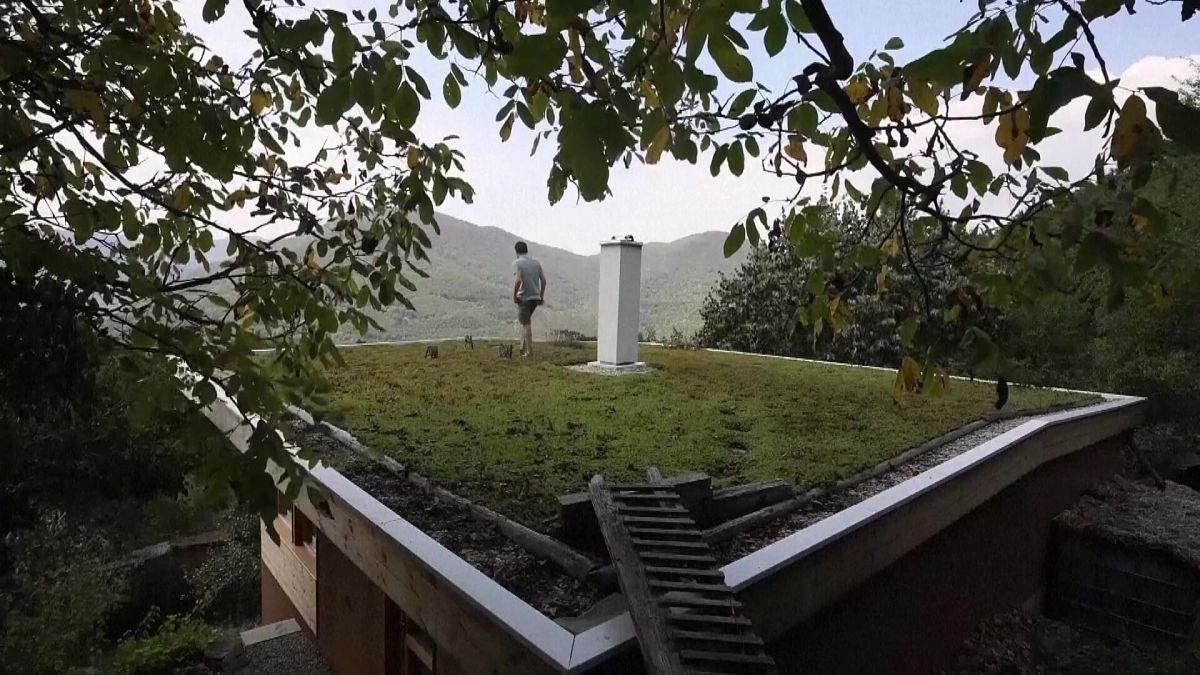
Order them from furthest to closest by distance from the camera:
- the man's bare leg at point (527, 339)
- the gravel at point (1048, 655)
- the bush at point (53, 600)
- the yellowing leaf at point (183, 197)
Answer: the man's bare leg at point (527, 339) → the bush at point (53, 600) → the gravel at point (1048, 655) → the yellowing leaf at point (183, 197)

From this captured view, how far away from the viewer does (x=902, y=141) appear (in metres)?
1.73

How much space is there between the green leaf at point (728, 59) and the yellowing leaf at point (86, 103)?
5.59 ft

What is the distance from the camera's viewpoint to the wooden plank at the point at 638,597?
5.57 ft

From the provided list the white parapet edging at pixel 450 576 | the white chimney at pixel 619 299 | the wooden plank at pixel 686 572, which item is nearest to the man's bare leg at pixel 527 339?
the white chimney at pixel 619 299

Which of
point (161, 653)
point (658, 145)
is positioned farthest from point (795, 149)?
point (161, 653)

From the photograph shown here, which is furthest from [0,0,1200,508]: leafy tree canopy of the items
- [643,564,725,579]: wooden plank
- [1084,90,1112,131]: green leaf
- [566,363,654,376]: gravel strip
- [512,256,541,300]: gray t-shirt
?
[512,256,541,300]: gray t-shirt

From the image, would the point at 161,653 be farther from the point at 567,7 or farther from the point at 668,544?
the point at 567,7

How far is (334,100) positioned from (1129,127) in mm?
1367

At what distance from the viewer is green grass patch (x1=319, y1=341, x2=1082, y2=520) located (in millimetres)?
3385

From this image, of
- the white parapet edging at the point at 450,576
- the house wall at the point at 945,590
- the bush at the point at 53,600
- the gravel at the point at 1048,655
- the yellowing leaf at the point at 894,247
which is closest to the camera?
the white parapet edging at the point at 450,576

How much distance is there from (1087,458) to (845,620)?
4161 mm

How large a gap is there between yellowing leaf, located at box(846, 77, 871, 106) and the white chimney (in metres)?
4.97

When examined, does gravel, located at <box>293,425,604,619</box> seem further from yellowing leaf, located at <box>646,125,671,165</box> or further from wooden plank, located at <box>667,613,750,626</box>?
yellowing leaf, located at <box>646,125,671,165</box>

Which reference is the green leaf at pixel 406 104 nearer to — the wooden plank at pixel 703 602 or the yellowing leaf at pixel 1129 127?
the yellowing leaf at pixel 1129 127
